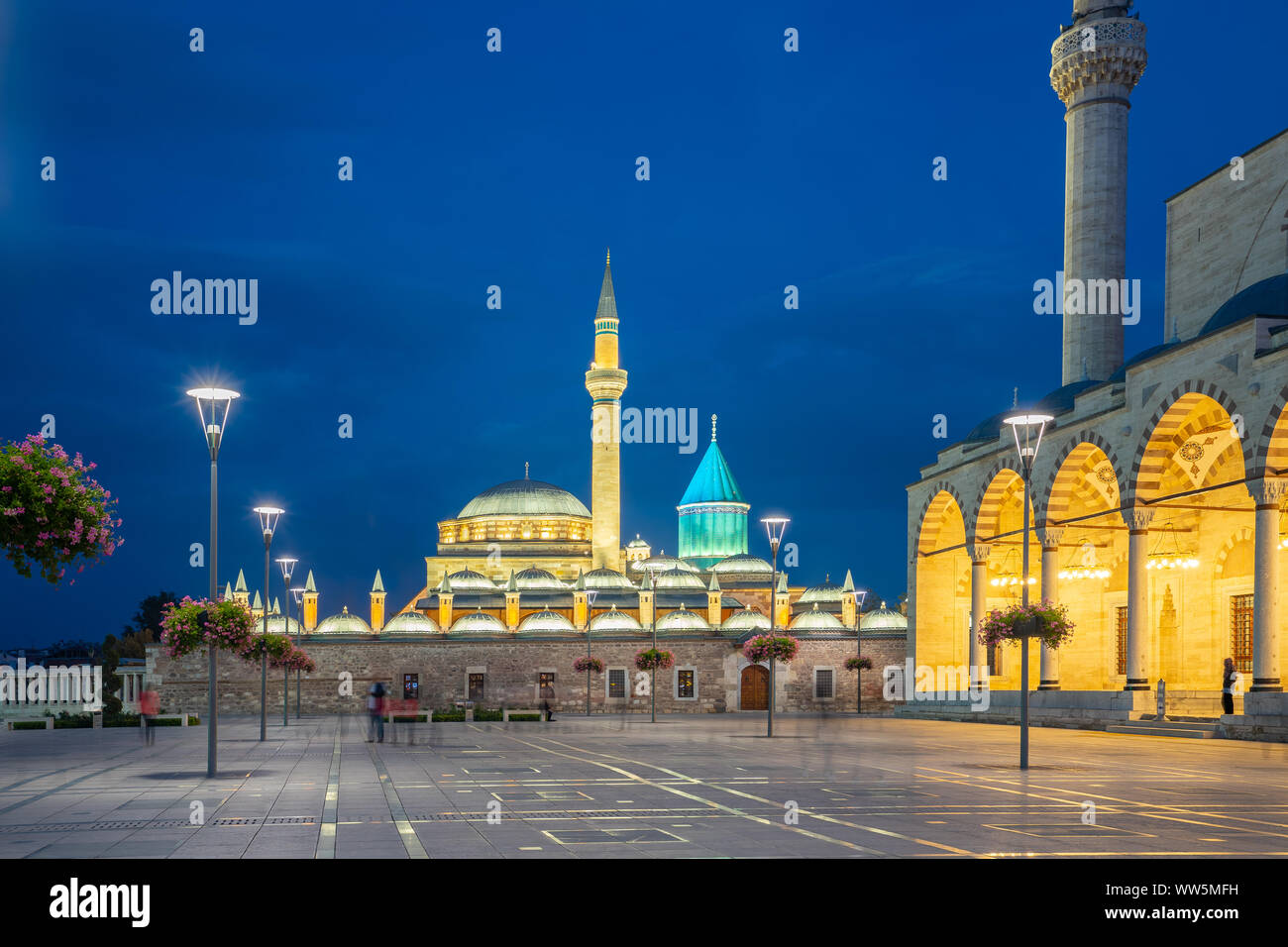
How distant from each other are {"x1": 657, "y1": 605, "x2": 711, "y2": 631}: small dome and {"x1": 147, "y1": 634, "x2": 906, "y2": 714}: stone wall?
1.70m

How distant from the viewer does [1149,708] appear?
33.8 meters

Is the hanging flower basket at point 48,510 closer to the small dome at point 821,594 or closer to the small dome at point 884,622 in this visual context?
the small dome at point 884,622

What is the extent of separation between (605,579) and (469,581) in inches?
339

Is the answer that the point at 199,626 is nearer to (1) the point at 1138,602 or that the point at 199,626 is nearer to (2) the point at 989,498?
(1) the point at 1138,602

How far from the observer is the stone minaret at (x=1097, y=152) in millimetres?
44688

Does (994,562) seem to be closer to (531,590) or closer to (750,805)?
(531,590)

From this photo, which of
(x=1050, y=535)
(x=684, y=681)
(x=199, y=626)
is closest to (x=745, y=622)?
(x=684, y=681)

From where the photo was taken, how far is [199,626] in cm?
2147

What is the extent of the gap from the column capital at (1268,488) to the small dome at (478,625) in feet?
128

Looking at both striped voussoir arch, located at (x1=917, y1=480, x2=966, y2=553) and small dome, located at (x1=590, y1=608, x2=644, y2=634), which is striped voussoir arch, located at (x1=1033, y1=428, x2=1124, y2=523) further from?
small dome, located at (x1=590, y1=608, x2=644, y2=634)

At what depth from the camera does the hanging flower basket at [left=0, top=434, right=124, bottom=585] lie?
49.3 ft

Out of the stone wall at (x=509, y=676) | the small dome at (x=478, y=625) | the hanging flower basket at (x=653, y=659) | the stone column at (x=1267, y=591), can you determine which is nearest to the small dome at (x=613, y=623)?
the stone wall at (x=509, y=676)

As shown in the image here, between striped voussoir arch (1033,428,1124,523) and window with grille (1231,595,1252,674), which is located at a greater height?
striped voussoir arch (1033,428,1124,523)

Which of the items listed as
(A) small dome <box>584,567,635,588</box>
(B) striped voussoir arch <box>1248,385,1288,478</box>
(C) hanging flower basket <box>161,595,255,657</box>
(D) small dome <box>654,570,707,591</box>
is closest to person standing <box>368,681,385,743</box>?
(C) hanging flower basket <box>161,595,255,657</box>
